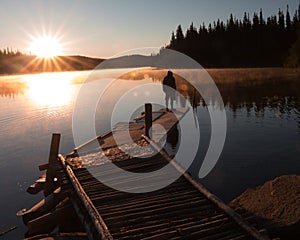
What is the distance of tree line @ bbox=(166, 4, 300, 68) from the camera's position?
100 meters

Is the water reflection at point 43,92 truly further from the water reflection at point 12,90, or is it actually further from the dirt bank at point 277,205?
the dirt bank at point 277,205

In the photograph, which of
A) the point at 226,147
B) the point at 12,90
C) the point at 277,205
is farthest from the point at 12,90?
the point at 277,205

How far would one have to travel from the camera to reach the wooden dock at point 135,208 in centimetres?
653

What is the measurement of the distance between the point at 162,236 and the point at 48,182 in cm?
617

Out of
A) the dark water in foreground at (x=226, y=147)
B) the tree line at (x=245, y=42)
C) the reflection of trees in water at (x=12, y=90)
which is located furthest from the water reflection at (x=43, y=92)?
the tree line at (x=245, y=42)

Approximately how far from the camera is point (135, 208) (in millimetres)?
7676

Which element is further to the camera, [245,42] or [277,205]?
[245,42]

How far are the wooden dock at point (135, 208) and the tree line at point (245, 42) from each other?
9413 centimetres

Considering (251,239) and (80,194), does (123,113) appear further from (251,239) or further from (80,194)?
(251,239)

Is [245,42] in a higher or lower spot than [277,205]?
higher

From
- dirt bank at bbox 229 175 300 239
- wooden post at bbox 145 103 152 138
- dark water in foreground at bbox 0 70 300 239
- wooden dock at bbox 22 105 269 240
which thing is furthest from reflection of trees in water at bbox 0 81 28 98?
dirt bank at bbox 229 175 300 239

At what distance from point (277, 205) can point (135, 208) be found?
160 inches

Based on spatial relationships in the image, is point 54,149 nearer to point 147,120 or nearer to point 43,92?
point 147,120

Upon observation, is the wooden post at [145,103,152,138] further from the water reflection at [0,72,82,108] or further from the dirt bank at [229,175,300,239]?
the water reflection at [0,72,82,108]
